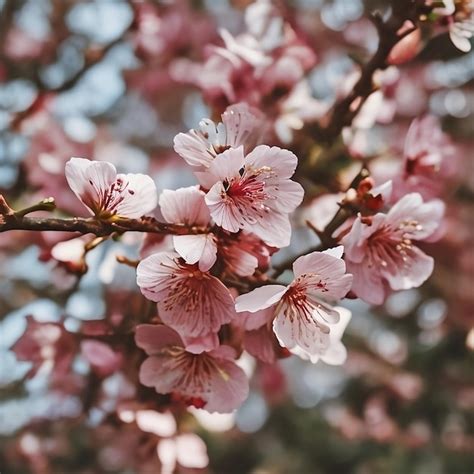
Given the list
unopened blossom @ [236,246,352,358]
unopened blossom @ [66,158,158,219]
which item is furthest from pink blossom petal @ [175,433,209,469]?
unopened blossom @ [66,158,158,219]

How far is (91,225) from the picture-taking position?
692 mm

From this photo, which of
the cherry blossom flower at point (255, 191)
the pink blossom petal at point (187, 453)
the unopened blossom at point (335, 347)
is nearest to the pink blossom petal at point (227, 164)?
the cherry blossom flower at point (255, 191)

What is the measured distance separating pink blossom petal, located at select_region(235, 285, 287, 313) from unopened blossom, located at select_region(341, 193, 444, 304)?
11 cm

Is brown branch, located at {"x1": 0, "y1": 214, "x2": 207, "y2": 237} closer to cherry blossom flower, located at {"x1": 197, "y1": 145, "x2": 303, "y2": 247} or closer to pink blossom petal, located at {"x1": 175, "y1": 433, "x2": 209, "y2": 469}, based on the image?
cherry blossom flower, located at {"x1": 197, "y1": 145, "x2": 303, "y2": 247}

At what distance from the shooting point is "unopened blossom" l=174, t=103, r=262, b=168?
2.39ft

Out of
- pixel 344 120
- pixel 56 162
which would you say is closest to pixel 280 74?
pixel 344 120

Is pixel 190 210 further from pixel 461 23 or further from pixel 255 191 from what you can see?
pixel 461 23

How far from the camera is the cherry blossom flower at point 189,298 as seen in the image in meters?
0.73

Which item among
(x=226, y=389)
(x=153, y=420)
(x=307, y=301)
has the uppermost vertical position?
(x=307, y=301)

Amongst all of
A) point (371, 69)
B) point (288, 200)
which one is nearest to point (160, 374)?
point (288, 200)

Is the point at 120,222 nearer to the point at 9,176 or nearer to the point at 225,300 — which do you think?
A: the point at 225,300

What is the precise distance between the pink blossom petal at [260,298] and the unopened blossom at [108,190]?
13cm

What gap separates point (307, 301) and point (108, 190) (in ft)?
0.76

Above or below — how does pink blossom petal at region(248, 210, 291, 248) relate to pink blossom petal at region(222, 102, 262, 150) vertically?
below
